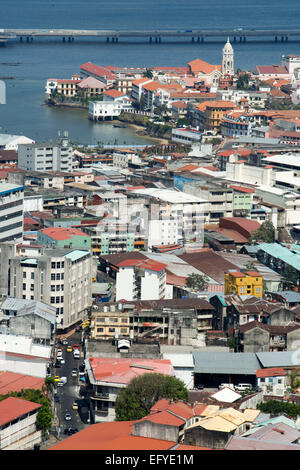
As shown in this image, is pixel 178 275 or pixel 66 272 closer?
pixel 66 272

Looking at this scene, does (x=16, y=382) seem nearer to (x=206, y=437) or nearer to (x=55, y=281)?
(x=206, y=437)

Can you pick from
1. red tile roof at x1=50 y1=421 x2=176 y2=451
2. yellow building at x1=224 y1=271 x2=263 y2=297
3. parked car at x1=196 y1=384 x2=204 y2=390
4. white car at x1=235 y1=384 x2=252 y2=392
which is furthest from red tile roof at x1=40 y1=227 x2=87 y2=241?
red tile roof at x1=50 y1=421 x2=176 y2=451

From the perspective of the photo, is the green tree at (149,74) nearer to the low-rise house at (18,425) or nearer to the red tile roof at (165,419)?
the low-rise house at (18,425)

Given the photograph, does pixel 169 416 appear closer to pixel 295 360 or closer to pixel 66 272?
pixel 295 360

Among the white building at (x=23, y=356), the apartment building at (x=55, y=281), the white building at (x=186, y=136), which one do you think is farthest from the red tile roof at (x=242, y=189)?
the white building at (x=23, y=356)

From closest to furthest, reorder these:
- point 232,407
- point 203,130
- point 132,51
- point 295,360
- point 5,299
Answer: point 232,407, point 295,360, point 5,299, point 203,130, point 132,51
